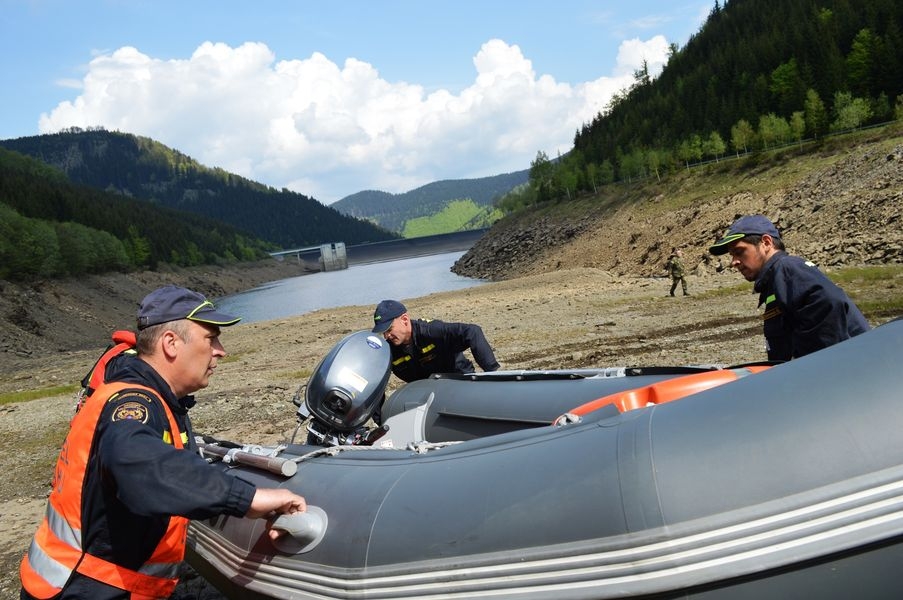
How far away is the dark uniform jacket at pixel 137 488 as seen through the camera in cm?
207

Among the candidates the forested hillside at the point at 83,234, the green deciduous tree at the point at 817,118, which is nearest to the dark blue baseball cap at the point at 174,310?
the green deciduous tree at the point at 817,118

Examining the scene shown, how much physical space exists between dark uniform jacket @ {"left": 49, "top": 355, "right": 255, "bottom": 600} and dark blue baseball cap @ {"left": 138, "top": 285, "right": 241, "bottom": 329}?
22 cm

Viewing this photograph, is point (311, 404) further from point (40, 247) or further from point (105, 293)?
point (105, 293)

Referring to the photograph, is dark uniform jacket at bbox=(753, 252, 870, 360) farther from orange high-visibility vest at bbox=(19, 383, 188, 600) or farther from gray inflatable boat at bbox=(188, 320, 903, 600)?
orange high-visibility vest at bbox=(19, 383, 188, 600)

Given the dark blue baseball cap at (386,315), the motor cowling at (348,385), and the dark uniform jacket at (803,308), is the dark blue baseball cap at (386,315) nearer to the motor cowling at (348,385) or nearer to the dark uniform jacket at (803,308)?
the motor cowling at (348,385)

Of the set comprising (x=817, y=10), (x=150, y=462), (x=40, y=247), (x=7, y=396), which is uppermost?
(x=817, y=10)

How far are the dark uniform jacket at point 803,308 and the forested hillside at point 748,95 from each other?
38.2 metres

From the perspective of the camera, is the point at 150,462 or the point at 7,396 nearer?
the point at 150,462

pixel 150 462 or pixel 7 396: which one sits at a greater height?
pixel 150 462

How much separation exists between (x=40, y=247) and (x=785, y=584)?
58304 millimetres

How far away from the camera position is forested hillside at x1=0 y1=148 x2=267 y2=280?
162 ft

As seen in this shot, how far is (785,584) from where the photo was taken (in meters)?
1.76

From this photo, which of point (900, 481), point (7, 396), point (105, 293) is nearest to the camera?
point (900, 481)

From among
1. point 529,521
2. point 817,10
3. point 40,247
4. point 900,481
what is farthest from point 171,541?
point 817,10
